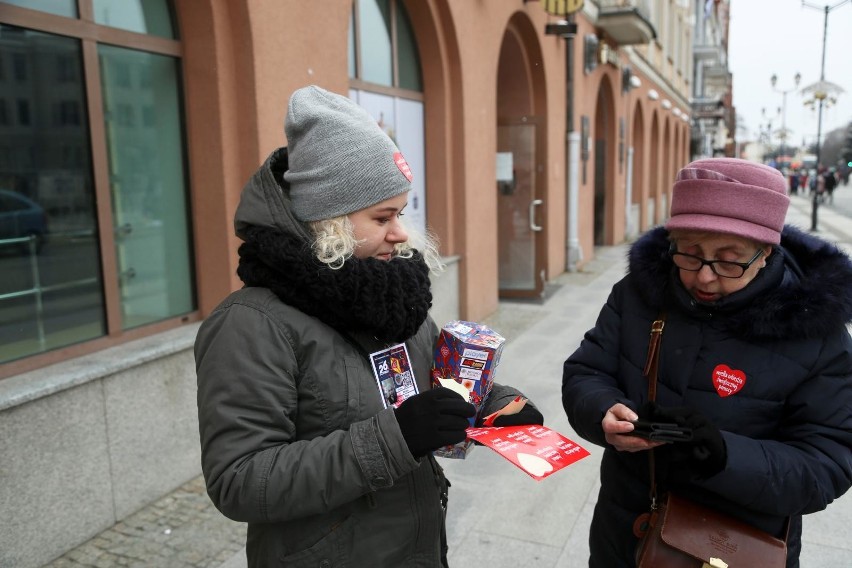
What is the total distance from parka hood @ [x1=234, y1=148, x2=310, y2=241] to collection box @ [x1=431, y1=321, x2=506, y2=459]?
0.48 meters

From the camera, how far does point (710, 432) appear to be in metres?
1.61

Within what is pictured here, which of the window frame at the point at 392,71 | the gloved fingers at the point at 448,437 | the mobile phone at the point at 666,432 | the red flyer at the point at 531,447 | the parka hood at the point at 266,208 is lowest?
the red flyer at the point at 531,447

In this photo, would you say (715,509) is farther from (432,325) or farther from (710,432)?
(432,325)

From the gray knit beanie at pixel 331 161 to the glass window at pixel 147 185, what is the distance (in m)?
2.66

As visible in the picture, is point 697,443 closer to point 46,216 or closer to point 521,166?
point 46,216

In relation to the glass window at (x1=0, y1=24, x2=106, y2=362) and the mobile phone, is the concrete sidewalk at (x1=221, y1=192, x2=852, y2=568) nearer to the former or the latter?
the mobile phone

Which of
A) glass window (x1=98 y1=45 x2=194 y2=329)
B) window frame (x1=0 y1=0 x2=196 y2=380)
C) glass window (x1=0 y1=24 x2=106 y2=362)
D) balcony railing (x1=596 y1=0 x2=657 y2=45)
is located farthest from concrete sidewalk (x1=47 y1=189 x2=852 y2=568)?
balcony railing (x1=596 y1=0 x2=657 y2=45)

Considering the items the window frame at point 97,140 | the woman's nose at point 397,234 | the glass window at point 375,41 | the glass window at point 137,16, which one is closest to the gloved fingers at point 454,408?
the woman's nose at point 397,234

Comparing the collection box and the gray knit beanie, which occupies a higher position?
the gray knit beanie

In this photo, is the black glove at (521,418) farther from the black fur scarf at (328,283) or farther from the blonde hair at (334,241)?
the blonde hair at (334,241)

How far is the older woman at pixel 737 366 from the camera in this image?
1.67m

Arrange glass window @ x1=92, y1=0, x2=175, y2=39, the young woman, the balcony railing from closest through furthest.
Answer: the young woman
glass window @ x1=92, y1=0, x2=175, y2=39
the balcony railing

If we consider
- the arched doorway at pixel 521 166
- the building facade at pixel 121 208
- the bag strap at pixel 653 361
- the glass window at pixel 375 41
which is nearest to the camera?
the bag strap at pixel 653 361

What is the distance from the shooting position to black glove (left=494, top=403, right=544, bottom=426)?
1.76 m
